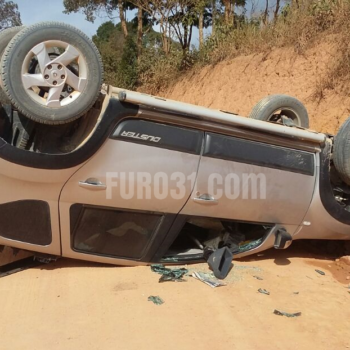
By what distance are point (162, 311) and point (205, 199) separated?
3.26ft

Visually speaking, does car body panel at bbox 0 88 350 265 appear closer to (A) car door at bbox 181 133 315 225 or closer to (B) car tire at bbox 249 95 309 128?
(A) car door at bbox 181 133 315 225

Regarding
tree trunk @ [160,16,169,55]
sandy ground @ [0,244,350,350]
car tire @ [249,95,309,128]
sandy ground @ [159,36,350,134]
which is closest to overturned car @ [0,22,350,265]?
sandy ground @ [0,244,350,350]

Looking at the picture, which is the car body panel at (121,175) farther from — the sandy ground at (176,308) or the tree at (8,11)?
the tree at (8,11)

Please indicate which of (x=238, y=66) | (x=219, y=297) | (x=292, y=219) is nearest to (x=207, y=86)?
(x=238, y=66)

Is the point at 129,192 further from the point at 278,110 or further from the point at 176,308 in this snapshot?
the point at 278,110

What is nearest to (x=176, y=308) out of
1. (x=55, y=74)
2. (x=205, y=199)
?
(x=205, y=199)

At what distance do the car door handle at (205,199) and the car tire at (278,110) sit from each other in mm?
1711

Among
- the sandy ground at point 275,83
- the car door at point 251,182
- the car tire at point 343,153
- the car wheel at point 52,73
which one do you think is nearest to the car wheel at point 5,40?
the car wheel at point 52,73

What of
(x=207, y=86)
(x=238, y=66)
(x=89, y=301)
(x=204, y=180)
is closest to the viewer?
(x=89, y=301)

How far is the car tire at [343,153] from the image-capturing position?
4191mm

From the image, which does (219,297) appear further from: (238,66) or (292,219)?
(238,66)

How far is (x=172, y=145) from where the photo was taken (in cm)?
359

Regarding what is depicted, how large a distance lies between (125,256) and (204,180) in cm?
90

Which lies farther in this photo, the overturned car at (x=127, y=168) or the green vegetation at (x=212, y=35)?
the green vegetation at (x=212, y=35)
